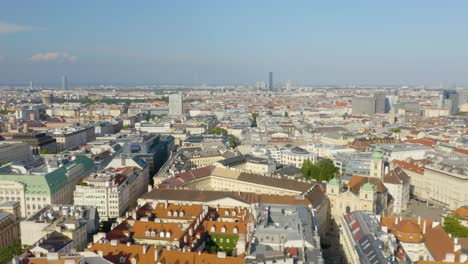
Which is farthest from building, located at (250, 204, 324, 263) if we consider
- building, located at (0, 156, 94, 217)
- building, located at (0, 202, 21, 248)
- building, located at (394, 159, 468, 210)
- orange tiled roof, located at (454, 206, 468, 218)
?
building, located at (394, 159, 468, 210)

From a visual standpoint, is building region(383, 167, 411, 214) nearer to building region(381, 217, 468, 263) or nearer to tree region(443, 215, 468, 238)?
tree region(443, 215, 468, 238)

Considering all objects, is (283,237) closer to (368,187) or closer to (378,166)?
(368,187)

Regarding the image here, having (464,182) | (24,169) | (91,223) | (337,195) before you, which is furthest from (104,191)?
(464,182)

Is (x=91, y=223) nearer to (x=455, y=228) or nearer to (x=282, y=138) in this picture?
(x=455, y=228)

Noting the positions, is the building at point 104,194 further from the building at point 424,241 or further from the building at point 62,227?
the building at point 424,241

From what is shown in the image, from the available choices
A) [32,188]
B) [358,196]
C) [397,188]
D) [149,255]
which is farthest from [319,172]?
Answer: [149,255]
